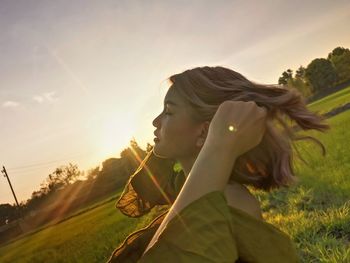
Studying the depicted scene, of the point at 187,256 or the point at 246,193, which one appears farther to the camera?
the point at 246,193

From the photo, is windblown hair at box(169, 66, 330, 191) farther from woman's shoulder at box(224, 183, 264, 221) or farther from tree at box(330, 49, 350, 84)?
tree at box(330, 49, 350, 84)

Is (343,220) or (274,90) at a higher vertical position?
(274,90)

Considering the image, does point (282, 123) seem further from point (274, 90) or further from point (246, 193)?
point (246, 193)

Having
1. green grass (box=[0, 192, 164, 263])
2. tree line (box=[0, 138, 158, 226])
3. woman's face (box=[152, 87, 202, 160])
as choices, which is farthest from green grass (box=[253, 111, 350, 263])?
tree line (box=[0, 138, 158, 226])

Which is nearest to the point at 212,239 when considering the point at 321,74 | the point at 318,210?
the point at 318,210

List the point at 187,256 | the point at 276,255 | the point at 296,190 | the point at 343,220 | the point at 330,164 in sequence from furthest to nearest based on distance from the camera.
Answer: the point at 330,164, the point at 296,190, the point at 343,220, the point at 276,255, the point at 187,256

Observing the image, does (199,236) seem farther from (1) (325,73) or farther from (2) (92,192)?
(1) (325,73)

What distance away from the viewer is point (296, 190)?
29.1ft

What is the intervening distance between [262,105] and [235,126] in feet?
1.79

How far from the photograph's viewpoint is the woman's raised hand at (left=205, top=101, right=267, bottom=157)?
1.28m

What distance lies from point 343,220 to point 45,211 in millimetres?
68374

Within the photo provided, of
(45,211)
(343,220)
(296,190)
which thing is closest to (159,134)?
(343,220)

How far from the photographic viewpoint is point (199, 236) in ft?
3.52

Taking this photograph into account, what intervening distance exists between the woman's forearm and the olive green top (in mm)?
27
